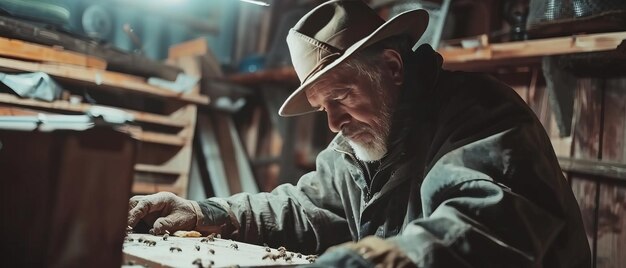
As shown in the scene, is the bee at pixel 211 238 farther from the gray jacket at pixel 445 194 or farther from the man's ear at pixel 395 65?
the man's ear at pixel 395 65

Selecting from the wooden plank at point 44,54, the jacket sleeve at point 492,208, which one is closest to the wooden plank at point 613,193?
the jacket sleeve at point 492,208

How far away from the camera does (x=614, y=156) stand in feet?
11.8

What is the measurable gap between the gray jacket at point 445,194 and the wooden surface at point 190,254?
0.50 metres

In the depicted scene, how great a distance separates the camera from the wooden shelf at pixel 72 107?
4336 millimetres

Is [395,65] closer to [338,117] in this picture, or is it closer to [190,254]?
[338,117]

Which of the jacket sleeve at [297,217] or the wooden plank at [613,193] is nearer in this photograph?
the jacket sleeve at [297,217]

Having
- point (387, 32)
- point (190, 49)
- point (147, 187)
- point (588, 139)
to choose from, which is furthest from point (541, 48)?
point (147, 187)

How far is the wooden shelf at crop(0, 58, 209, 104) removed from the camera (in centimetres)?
415

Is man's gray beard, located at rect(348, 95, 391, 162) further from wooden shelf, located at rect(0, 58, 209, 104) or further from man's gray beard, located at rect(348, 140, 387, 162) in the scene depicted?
wooden shelf, located at rect(0, 58, 209, 104)

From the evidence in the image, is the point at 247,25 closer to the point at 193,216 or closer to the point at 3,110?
the point at 3,110

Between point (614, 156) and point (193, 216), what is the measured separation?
8.75 ft

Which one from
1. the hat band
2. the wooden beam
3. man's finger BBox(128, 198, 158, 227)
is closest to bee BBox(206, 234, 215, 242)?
man's finger BBox(128, 198, 158, 227)

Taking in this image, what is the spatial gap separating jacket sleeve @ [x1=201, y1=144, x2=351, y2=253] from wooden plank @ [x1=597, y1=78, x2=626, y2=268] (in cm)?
173

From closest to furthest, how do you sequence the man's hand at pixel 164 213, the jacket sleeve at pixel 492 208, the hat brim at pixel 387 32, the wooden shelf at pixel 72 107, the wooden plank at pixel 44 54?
the jacket sleeve at pixel 492 208
the hat brim at pixel 387 32
the man's hand at pixel 164 213
the wooden plank at pixel 44 54
the wooden shelf at pixel 72 107
